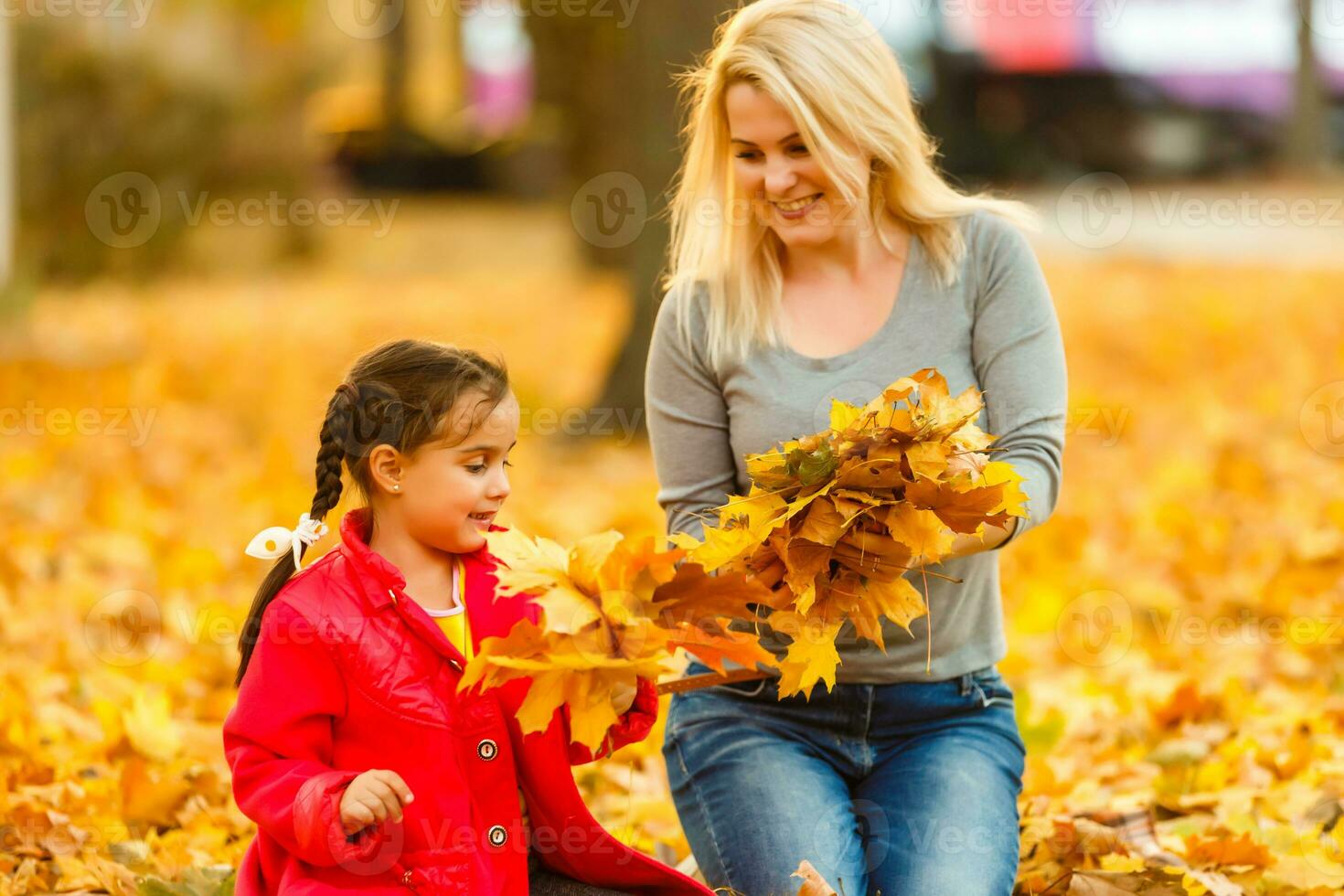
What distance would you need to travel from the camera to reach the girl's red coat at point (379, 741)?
6.25ft

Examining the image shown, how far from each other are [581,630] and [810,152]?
104cm

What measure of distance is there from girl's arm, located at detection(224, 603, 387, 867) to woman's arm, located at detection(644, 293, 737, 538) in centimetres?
86

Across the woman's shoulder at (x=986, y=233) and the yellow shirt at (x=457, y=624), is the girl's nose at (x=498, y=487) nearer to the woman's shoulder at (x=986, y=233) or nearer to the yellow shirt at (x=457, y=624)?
the yellow shirt at (x=457, y=624)

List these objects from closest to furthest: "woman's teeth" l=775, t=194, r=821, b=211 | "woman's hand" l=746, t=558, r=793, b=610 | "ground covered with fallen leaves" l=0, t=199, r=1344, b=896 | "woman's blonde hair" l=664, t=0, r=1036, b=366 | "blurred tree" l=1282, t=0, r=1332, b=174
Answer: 1. "woman's hand" l=746, t=558, r=793, b=610
2. "woman's blonde hair" l=664, t=0, r=1036, b=366
3. "woman's teeth" l=775, t=194, r=821, b=211
4. "ground covered with fallen leaves" l=0, t=199, r=1344, b=896
5. "blurred tree" l=1282, t=0, r=1332, b=174

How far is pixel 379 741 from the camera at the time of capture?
78.0 inches

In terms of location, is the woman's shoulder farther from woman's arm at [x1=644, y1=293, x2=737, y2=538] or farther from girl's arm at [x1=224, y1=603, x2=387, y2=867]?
girl's arm at [x1=224, y1=603, x2=387, y2=867]

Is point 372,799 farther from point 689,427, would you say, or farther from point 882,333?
point 882,333

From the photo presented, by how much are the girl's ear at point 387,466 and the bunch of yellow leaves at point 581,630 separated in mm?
186

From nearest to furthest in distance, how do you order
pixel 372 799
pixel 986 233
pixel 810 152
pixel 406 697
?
pixel 372 799
pixel 406 697
pixel 810 152
pixel 986 233

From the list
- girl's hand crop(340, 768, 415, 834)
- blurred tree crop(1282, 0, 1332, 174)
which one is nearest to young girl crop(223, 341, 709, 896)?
girl's hand crop(340, 768, 415, 834)

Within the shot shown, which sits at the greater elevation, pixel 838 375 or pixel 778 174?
pixel 778 174

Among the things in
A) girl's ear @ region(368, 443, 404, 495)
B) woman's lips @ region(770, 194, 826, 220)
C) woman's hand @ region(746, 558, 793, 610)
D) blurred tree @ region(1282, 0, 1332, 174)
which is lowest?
woman's hand @ region(746, 558, 793, 610)

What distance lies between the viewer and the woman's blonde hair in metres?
Answer: 2.46

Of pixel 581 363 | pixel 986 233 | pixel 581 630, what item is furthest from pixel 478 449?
pixel 581 363
